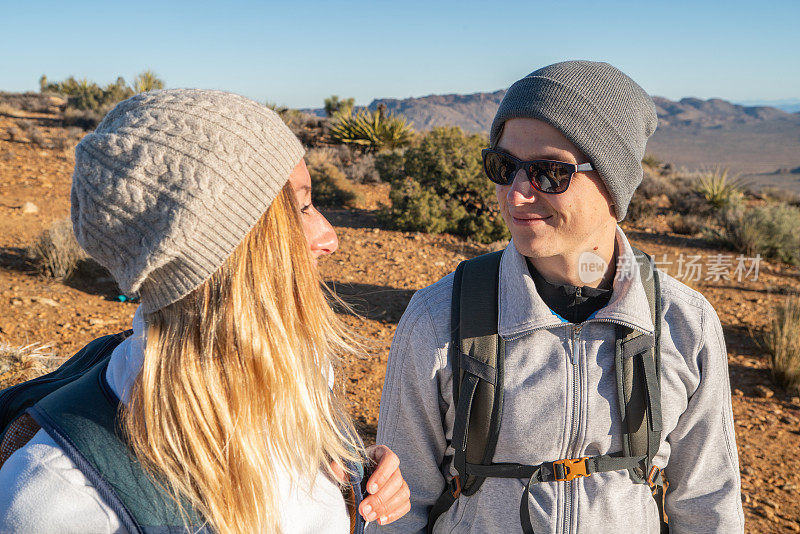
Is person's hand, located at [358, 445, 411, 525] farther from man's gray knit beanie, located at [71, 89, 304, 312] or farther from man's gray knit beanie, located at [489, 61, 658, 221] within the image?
man's gray knit beanie, located at [489, 61, 658, 221]

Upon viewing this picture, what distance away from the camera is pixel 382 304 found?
6.04 m

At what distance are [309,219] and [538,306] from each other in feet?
2.26

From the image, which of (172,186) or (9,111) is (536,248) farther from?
(9,111)

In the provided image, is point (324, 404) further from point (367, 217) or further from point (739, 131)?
point (739, 131)

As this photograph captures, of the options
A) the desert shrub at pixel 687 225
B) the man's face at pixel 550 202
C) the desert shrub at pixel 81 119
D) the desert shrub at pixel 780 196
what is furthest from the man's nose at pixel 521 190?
the desert shrub at pixel 81 119

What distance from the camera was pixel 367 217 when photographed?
9.52 metres

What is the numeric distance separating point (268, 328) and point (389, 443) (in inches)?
28.7

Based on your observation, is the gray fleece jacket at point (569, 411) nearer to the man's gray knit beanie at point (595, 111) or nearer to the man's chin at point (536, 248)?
the man's chin at point (536, 248)

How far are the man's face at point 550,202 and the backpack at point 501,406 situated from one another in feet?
0.88

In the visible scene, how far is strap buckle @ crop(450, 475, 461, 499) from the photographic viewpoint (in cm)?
166

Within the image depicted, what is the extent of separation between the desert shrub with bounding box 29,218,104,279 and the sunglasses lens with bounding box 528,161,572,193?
5.51m

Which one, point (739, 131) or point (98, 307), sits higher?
point (739, 131)

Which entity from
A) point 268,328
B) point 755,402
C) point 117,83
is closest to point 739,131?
point 117,83

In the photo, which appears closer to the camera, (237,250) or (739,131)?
(237,250)
